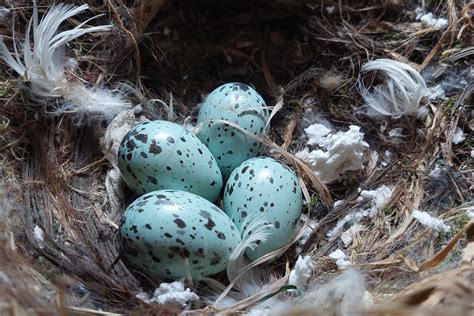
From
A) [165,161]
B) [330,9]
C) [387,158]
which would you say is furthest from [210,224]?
[330,9]

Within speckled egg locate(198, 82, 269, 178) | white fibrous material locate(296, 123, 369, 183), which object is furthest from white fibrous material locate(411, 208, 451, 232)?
speckled egg locate(198, 82, 269, 178)

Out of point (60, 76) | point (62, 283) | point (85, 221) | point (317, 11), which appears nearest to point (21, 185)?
point (85, 221)

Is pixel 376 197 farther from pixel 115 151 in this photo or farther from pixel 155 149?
pixel 115 151

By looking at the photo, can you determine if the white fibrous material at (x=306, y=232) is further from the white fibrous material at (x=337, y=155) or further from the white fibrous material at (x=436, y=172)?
the white fibrous material at (x=436, y=172)

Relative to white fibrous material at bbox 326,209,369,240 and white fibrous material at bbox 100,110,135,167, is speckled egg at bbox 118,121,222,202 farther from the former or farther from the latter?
white fibrous material at bbox 326,209,369,240

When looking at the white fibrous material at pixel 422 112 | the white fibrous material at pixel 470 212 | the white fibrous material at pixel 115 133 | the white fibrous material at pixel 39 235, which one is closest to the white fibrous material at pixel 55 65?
the white fibrous material at pixel 115 133

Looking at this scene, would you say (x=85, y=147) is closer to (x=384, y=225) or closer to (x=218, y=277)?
(x=218, y=277)
